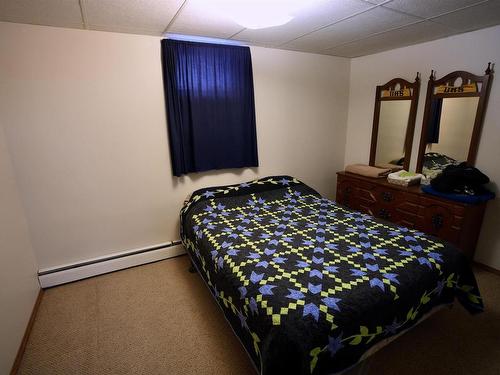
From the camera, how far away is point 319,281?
56.6 inches

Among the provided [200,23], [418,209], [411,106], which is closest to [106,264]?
[200,23]

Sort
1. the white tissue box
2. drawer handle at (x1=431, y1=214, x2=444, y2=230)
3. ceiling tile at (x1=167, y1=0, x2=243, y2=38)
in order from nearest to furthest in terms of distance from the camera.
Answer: ceiling tile at (x1=167, y1=0, x2=243, y2=38), drawer handle at (x1=431, y1=214, x2=444, y2=230), the white tissue box

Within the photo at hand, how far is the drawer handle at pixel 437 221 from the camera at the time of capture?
236 cm

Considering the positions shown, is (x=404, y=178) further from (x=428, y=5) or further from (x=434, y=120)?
(x=428, y=5)

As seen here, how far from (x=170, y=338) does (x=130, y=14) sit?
225cm

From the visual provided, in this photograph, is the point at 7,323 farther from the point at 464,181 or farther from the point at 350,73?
the point at 350,73

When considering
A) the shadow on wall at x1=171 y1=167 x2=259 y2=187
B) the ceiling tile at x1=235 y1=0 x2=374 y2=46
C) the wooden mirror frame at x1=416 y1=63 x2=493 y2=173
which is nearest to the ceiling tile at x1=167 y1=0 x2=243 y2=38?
the ceiling tile at x1=235 y1=0 x2=374 y2=46

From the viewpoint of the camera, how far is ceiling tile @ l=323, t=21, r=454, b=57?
2.24 meters

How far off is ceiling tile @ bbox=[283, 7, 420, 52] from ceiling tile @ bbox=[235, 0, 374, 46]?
0.38 ft

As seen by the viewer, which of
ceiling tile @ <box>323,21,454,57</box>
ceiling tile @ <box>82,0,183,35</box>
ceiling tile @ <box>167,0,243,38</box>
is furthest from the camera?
ceiling tile @ <box>323,21,454,57</box>

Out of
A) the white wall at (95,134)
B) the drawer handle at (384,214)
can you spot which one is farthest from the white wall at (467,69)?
the white wall at (95,134)

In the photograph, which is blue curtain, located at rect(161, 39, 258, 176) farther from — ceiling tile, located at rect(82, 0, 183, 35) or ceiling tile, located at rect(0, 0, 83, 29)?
ceiling tile, located at rect(0, 0, 83, 29)

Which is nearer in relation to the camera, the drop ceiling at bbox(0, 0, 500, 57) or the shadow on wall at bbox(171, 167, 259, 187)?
the drop ceiling at bbox(0, 0, 500, 57)

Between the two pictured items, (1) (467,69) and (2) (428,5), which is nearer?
(2) (428,5)
